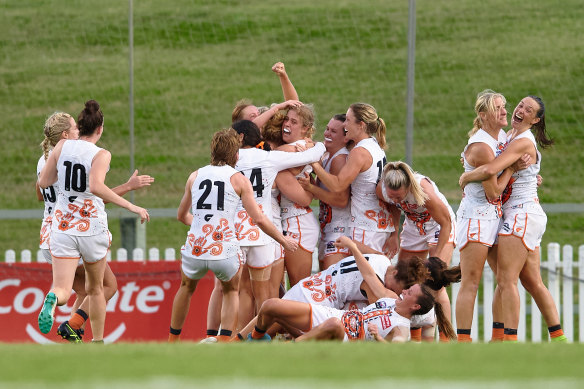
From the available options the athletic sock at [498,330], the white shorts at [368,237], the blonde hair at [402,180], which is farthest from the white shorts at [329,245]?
the athletic sock at [498,330]

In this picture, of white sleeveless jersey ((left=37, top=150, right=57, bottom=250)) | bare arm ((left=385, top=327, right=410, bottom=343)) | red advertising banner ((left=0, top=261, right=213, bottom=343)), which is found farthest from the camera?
red advertising banner ((left=0, top=261, right=213, bottom=343))

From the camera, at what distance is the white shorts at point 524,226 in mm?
6453

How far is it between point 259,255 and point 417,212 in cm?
109

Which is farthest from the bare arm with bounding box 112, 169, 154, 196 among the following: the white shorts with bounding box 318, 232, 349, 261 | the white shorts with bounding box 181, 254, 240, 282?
the white shorts with bounding box 318, 232, 349, 261

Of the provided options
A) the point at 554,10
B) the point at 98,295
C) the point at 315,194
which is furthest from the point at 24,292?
the point at 554,10

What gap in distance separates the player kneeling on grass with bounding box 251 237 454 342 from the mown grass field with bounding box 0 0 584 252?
442 centimetres

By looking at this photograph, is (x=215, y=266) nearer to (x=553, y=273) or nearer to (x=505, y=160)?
(x=505, y=160)

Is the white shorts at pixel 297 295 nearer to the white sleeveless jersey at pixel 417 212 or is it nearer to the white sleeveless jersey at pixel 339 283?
the white sleeveless jersey at pixel 339 283

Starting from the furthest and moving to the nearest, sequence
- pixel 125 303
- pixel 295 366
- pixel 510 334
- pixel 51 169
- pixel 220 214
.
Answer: pixel 125 303 < pixel 510 334 < pixel 51 169 < pixel 220 214 < pixel 295 366

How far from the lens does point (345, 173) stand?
21.0 ft

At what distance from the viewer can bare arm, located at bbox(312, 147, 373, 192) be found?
6375 millimetres

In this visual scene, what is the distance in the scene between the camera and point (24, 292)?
28.6 ft

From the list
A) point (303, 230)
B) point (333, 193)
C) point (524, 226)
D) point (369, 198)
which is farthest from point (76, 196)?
point (524, 226)

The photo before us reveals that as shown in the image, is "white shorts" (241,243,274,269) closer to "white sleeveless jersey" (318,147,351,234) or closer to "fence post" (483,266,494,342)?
"white sleeveless jersey" (318,147,351,234)
